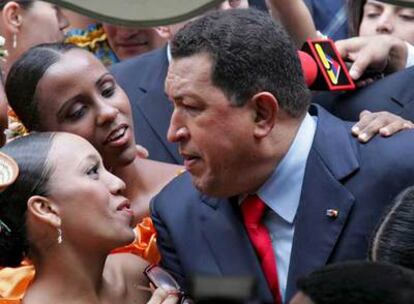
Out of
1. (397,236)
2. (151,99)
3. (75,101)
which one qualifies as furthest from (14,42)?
(397,236)

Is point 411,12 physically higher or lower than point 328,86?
lower

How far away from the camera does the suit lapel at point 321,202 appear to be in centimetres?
284

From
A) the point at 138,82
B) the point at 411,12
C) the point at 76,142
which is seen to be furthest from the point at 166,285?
the point at 411,12

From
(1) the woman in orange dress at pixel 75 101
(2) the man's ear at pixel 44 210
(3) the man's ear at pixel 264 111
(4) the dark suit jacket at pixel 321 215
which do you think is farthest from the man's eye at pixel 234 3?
(2) the man's ear at pixel 44 210

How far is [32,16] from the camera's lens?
4477 mm

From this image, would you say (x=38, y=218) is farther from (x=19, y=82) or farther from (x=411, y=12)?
(x=411, y=12)

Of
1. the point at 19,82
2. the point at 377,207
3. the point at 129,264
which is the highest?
the point at 19,82

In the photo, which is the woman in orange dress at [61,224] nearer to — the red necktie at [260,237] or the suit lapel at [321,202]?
the red necktie at [260,237]

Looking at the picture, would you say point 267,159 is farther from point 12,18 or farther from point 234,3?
point 12,18

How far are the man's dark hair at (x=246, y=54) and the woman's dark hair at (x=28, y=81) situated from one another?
700 mm

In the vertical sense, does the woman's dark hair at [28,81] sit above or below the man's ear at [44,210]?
above

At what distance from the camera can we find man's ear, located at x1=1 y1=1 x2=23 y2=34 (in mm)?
4422

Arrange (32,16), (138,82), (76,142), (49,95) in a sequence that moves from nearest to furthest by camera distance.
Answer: (76,142), (49,95), (138,82), (32,16)

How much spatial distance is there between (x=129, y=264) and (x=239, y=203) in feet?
1.40
